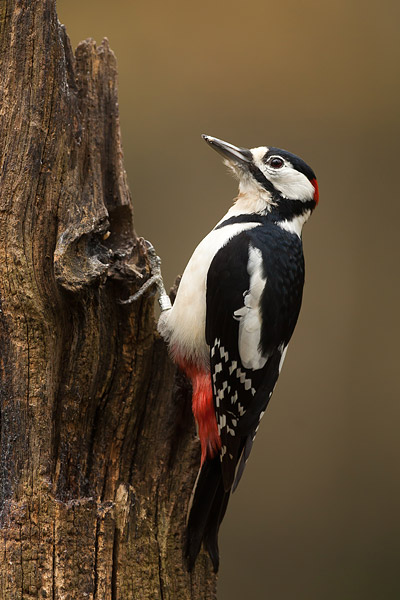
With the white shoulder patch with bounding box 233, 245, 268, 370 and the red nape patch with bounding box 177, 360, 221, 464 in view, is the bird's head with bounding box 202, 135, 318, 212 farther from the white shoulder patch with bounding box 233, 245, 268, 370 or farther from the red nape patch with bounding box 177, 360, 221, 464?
the red nape patch with bounding box 177, 360, 221, 464

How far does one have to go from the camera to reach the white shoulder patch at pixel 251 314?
2.21 m

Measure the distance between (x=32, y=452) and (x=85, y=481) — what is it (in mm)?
187

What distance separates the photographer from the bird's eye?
8.09 feet

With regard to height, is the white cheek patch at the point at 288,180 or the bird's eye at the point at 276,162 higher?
the bird's eye at the point at 276,162

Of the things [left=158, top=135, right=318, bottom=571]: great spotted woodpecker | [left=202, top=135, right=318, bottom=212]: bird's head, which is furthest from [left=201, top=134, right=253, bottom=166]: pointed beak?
[left=158, top=135, right=318, bottom=571]: great spotted woodpecker

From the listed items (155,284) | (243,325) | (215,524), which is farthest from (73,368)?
(215,524)

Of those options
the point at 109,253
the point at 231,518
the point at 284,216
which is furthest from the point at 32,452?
the point at 231,518

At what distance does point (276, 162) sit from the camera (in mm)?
2471

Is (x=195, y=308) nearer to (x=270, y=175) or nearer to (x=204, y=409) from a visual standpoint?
(x=204, y=409)

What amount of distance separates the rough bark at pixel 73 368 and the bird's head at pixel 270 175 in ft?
1.59

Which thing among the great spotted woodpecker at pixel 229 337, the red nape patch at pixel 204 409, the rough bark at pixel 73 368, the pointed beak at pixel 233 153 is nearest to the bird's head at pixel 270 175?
the pointed beak at pixel 233 153

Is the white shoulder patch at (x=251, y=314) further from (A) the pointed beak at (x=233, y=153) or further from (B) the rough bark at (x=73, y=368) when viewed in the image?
(A) the pointed beak at (x=233, y=153)

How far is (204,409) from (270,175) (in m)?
0.82

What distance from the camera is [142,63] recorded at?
12.3ft
